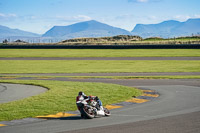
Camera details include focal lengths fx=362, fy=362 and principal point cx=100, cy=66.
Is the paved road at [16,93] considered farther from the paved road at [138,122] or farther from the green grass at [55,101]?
the paved road at [138,122]

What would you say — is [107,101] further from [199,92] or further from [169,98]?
[199,92]

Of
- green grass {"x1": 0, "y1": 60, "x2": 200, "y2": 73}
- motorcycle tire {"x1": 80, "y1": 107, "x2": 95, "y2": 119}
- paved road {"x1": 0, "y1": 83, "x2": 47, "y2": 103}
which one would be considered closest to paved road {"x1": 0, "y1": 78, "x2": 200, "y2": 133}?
motorcycle tire {"x1": 80, "y1": 107, "x2": 95, "y2": 119}

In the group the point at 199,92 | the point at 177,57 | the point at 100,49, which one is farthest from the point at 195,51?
the point at 199,92

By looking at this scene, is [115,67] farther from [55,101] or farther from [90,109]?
[90,109]

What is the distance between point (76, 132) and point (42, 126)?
5.30 ft

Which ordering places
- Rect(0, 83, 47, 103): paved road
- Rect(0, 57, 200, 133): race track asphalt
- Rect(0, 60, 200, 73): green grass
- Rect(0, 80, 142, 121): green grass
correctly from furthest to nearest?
1. Rect(0, 60, 200, 73): green grass
2. Rect(0, 83, 47, 103): paved road
3. Rect(0, 80, 142, 121): green grass
4. Rect(0, 57, 200, 133): race track asphalt

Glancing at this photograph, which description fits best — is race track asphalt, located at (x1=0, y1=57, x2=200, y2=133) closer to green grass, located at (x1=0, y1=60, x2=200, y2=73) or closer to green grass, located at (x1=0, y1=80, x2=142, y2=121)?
green grass, located at (x1=0, y1=80, x2=142, y2=121)

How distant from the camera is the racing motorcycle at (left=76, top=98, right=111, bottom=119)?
13.6 m

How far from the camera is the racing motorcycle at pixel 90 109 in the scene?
44.7ft

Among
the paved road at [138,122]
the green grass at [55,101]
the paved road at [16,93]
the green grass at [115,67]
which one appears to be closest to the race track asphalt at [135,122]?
the paved road at [138,122]

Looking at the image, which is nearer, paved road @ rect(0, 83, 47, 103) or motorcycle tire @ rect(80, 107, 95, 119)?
motorcycle tire @ rect(80, 107, 95, 119)


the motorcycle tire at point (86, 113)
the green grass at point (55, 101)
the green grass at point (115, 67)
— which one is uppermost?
the motorcycle tire at point (86, 113)

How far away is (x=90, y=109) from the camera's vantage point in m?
13.8

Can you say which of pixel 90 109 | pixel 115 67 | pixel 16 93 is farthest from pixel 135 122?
pixel 115 67
